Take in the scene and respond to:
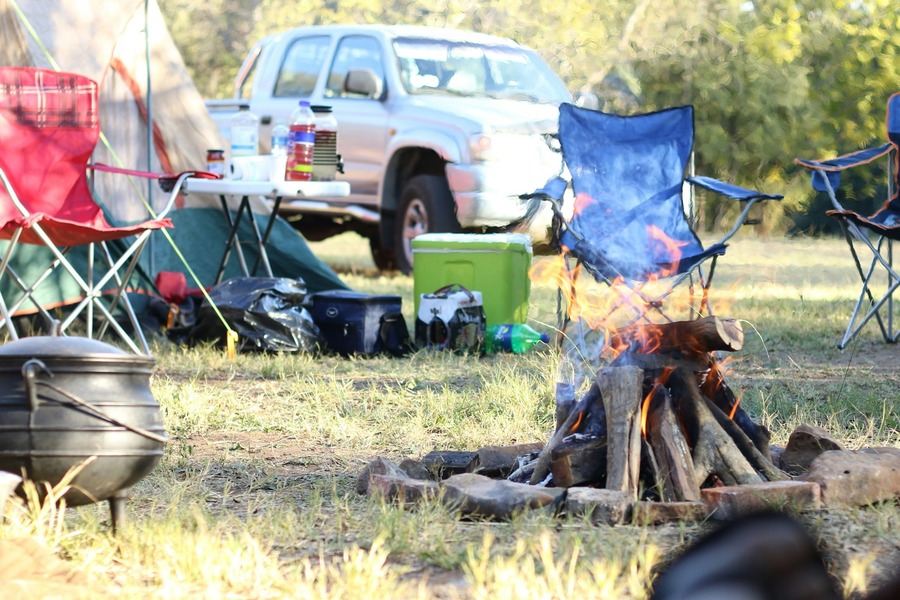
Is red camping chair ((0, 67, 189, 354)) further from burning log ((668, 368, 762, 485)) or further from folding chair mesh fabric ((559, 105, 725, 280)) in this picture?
burning log ((668, 368, 762, 485))

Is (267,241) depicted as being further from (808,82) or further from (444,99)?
(808,82)

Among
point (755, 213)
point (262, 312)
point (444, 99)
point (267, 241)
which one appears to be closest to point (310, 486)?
point (262, 312)

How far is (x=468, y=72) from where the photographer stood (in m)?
8.69

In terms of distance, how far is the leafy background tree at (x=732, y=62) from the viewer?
56.5 ft

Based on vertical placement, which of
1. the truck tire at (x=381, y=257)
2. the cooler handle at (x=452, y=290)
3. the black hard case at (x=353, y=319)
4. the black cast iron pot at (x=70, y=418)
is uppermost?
the black cast iron pot at (x=70, y=418)

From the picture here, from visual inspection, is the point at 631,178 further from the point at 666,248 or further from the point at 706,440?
the point at 706,440

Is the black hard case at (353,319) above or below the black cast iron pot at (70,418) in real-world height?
below

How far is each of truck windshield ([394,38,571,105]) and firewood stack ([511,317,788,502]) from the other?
5.49 m

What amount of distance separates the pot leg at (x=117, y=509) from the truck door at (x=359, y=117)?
20.2 ft

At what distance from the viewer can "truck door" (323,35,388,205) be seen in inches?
344

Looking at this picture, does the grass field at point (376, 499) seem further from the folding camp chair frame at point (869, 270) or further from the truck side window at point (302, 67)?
the truck side window at point (302, 67)

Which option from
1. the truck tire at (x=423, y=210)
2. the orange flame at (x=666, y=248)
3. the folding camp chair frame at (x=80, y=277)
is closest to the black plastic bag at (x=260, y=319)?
the folding camp chair frame at (x=80, y=277)

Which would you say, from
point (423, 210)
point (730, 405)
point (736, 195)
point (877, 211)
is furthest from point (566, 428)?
point (423, 210)

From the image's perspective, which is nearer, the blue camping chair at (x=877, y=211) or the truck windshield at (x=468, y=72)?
the blue camping chair at (x=877, y=211)
